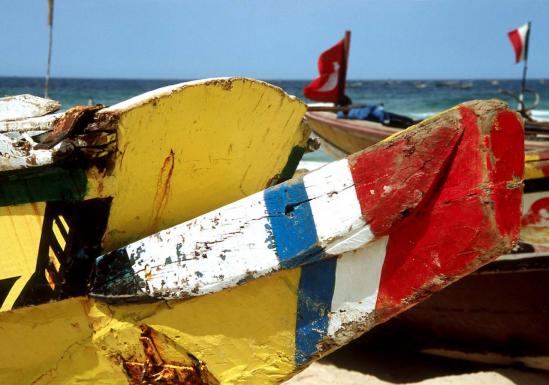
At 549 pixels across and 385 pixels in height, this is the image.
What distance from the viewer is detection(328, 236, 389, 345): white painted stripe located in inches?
48.7

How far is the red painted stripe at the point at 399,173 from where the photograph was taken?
1.14 metres

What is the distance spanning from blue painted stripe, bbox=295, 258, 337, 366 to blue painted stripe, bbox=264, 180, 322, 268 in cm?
6

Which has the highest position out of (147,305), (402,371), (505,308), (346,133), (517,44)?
(517,44)

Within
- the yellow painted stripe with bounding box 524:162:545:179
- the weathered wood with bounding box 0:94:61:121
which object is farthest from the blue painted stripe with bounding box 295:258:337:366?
the yellow painted stripe with bounding box 524:162:545:179

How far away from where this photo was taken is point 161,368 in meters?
1.39

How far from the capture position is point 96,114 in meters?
1.23

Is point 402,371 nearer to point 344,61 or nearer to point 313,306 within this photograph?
point 313,306

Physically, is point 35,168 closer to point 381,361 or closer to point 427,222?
point 427,222

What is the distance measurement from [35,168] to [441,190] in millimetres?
861

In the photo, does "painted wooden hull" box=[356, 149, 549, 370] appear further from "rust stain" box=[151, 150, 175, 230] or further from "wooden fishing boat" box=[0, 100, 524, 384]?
"rust stain" box=[151, 150, 175, 230]

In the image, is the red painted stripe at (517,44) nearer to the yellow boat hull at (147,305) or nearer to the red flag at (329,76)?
the red flag at (329,76)

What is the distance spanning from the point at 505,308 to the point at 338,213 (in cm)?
203

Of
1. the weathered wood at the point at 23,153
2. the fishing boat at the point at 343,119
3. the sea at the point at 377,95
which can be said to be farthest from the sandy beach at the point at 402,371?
the sea at the point at 377,95

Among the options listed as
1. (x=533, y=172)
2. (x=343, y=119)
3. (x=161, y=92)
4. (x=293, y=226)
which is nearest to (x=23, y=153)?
(x=161, y=92)
